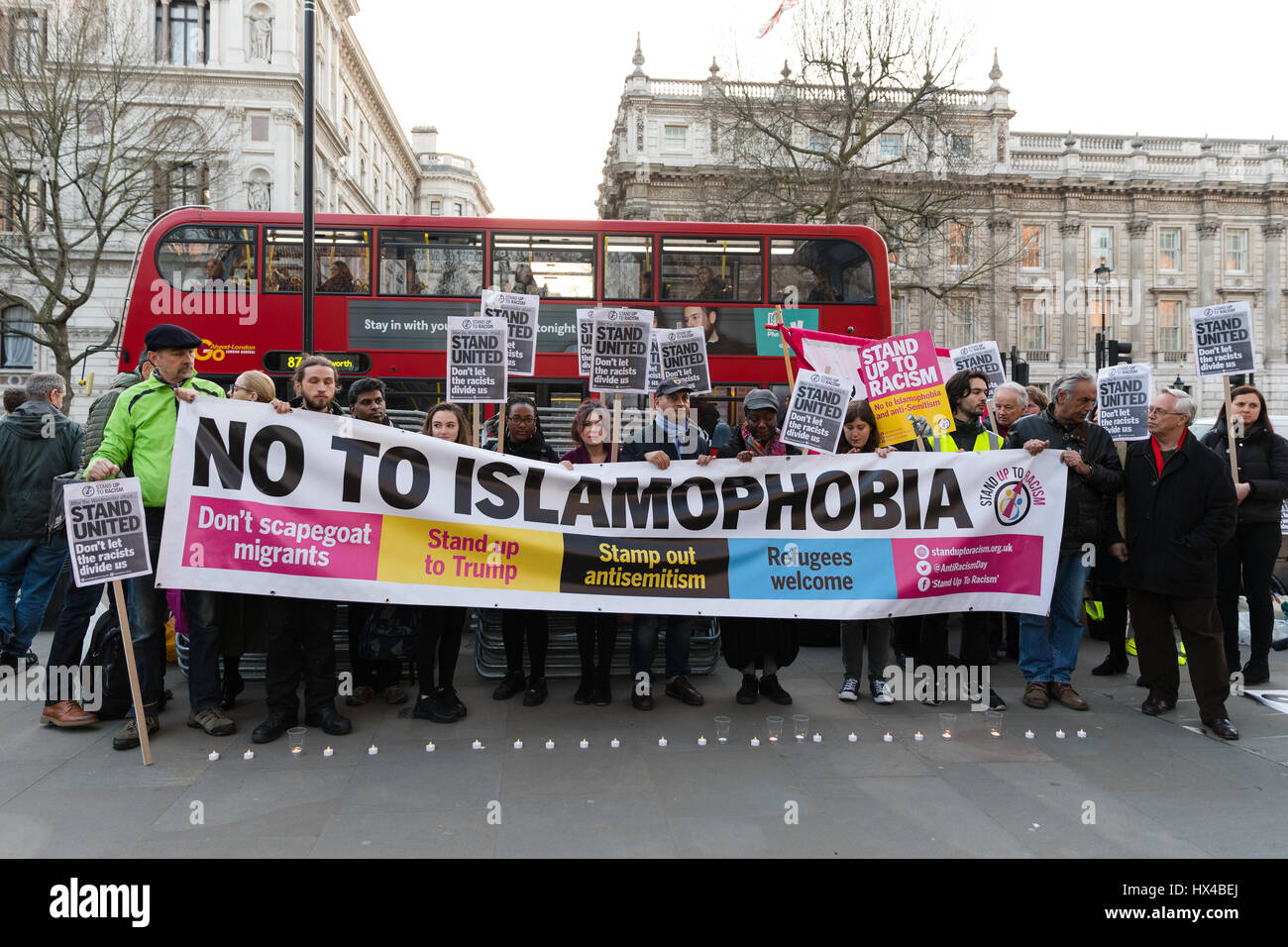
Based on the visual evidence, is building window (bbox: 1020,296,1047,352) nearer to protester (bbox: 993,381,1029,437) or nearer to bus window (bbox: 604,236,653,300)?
bus window (bbox: 604,236,653,300)

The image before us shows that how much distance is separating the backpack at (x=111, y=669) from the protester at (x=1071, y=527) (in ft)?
17.9

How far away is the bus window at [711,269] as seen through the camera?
1259cm

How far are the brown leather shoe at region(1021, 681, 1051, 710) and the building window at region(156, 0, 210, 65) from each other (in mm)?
40625

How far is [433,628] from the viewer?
5.14m

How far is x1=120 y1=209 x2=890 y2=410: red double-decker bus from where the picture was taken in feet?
39.8

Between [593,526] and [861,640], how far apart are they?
190cm

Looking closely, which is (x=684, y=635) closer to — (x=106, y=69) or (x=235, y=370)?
(x=235, y=370)

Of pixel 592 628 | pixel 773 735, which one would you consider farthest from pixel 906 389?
pixel 592 628

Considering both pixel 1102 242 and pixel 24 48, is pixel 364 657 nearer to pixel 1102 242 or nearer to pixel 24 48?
pixel 24 48

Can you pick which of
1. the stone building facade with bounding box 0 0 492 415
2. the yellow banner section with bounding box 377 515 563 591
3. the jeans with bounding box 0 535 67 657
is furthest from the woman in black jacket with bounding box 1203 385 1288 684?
the stone building facade with bounding box 0 0 492 415

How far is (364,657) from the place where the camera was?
5367 millimetres

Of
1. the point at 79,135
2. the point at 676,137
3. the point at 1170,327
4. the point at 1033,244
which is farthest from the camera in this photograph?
the point at 1170,327

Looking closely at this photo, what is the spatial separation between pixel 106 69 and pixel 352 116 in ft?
85.0

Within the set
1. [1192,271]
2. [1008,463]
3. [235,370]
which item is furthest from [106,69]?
[1192,271]
